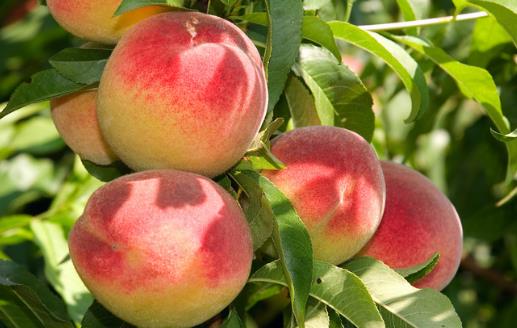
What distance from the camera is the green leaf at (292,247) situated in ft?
3.51

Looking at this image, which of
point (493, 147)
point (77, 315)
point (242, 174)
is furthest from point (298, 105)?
point (493, 147)

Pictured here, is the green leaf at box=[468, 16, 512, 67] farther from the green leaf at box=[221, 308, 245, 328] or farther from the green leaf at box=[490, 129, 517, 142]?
the green leaf at box=[221, 308, 245, 328]

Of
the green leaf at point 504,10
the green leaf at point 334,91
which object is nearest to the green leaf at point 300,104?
the green leaf at point 334,91

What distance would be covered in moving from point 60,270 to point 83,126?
1.66 ft

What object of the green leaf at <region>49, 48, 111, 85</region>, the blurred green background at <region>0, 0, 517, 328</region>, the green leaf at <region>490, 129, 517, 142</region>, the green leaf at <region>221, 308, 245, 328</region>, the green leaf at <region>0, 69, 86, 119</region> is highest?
the green leaf at <region>49, 48, 111, 85</region>

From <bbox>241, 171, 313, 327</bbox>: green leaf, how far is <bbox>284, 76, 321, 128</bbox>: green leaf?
1.07 ft

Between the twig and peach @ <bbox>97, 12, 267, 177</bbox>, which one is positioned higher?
peach @ <bbox>97, 12, 267, 177</bbox>

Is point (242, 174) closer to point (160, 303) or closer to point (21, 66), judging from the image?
point (160, 303)

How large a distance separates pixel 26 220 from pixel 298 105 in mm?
654

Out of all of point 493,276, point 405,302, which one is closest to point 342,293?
point 405,302

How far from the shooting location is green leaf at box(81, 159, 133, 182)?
132cm

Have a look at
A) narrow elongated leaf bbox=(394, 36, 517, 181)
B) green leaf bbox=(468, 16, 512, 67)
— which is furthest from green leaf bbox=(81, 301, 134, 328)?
green leaf bbox=(468, 16, 512, 67)

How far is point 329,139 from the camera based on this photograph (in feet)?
4.09

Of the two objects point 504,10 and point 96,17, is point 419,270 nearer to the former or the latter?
point 504,10
